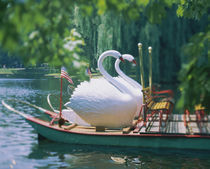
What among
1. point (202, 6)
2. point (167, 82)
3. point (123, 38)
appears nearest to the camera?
point (202, 6)

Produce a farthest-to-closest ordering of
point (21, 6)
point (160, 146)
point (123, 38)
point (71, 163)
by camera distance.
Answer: point (123, 38) < point (160, 146) < point (71, 163) < point (21, 6)

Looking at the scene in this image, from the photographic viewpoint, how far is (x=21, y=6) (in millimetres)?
2473

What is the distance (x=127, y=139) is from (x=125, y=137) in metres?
0.07

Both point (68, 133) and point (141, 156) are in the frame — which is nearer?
point (141, 156)

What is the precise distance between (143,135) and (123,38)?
13597mm

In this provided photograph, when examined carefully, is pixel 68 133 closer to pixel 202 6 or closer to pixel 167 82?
pixel 202 6

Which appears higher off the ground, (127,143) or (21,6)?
(21,6)

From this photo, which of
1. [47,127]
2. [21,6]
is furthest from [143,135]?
[21,6]

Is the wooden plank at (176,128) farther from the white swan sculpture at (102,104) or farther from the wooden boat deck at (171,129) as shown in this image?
the white swan sculpture at (102,104)

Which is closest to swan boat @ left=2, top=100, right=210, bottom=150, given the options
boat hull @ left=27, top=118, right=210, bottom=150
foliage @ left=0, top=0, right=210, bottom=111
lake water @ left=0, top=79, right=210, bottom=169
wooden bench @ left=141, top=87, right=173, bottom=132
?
boat hull @ left=27, top=118, right=210, bottom=150

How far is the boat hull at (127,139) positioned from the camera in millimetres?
9000

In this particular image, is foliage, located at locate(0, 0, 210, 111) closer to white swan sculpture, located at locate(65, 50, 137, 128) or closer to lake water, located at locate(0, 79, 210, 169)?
lake water, located at locate(0, 79, 210, 169)

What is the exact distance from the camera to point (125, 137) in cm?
952

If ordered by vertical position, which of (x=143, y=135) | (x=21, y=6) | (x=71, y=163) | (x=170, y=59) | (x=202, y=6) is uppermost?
(x=170, y=59)
